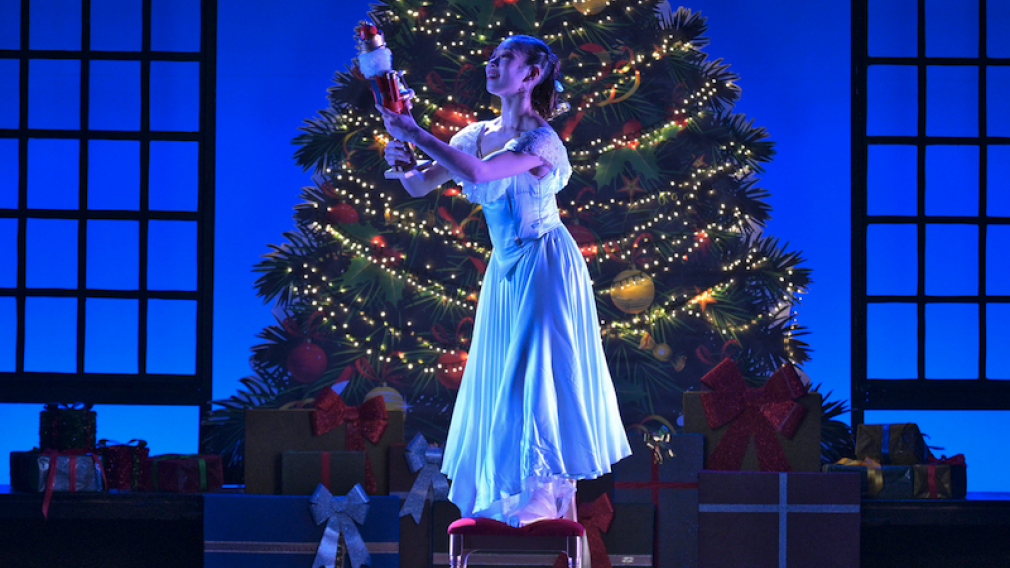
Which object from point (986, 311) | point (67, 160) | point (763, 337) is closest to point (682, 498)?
point (763, 337)

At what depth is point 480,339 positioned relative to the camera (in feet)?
8.58

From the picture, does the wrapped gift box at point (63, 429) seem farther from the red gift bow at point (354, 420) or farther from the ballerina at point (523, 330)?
the ballerina at point (523, 330)

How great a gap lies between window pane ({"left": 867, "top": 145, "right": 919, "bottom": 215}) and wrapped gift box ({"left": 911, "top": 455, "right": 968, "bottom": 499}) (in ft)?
4.10

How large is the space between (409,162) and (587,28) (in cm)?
184

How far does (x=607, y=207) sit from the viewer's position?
3.92 meters

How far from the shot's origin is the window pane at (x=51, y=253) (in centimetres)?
421

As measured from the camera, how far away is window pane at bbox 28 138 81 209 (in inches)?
166

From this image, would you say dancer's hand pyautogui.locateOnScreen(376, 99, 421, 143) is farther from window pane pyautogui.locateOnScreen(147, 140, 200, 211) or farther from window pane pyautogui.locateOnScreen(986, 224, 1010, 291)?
window pane pyautogui.locateOnScreen(986, 224, 1010, 291)

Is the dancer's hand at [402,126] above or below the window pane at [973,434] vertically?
above

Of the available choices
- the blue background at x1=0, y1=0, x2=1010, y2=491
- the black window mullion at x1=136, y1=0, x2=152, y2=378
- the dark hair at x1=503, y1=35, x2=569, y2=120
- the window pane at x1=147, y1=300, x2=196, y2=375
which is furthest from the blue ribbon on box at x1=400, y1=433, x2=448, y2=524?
the black window mullion at x1=136, y1=0, x2=152, y2=378

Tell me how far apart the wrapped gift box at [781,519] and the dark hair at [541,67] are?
1340 millimetres

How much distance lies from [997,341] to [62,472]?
12.8 ft

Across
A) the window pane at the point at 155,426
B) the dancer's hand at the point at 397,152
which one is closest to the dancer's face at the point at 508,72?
the dancer's hand at the point at 397,152

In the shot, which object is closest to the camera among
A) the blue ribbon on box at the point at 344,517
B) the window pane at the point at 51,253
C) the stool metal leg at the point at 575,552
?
the stool metal leg at the point at 575,552
